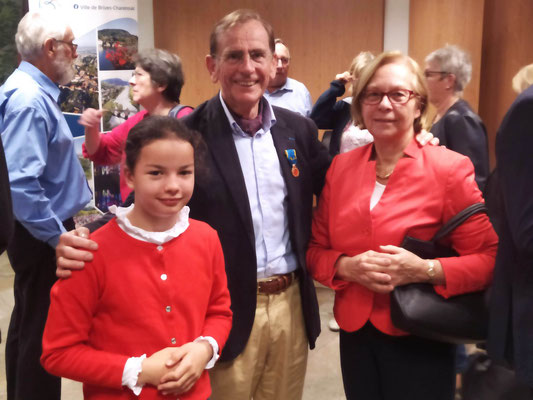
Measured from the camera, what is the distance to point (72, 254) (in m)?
1.33

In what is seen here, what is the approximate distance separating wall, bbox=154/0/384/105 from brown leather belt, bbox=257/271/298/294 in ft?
14.4

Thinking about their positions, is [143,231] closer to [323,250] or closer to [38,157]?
[323,250]

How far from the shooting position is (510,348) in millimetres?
1410

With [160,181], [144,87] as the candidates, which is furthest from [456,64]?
[160,181]

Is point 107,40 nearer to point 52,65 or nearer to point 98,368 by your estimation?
point 52,65

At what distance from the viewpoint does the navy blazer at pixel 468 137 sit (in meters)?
3.02

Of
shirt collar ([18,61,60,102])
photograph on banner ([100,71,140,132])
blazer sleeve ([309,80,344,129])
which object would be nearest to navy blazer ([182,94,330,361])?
shirt collar ([18,61,60,102])

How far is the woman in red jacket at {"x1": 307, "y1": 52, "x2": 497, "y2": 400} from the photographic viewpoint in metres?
1.59

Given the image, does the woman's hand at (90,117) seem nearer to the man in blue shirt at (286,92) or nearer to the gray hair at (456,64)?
the man in blue shirt at (286,92)

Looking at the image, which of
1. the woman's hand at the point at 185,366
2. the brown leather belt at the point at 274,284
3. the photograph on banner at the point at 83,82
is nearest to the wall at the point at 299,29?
the photograph on banner at the point at 83,82

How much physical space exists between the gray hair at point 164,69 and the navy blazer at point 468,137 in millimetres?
1508

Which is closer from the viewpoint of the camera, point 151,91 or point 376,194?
point 376,194

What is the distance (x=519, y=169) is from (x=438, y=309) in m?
0.48

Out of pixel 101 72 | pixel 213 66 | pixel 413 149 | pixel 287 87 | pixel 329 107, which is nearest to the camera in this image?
pixel 413 149
